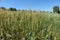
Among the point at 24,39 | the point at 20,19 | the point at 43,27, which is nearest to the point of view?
the point at 24,39

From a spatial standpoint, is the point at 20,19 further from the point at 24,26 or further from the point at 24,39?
the point at 24,39

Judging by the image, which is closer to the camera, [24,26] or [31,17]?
[24,26]

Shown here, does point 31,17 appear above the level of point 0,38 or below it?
above

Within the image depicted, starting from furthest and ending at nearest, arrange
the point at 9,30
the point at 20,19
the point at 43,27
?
the point at 20,19 < the point at 43,27 < the point at 9,30

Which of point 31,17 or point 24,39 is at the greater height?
point 31,17

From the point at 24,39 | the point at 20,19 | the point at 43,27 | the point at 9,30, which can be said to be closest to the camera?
the point at 24,39

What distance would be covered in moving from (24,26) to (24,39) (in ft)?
1.84

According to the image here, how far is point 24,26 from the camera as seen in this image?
4.53 m

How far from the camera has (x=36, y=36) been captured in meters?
4.20

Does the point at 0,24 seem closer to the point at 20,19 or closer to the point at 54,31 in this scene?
the point at 20,19

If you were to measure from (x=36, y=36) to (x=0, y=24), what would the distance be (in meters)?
0.99

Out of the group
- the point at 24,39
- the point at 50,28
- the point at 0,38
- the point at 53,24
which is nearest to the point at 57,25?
the point at 53,24

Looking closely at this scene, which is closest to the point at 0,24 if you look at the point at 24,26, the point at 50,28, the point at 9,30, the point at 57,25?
the point at 9,30

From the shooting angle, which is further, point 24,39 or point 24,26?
point 24,26
